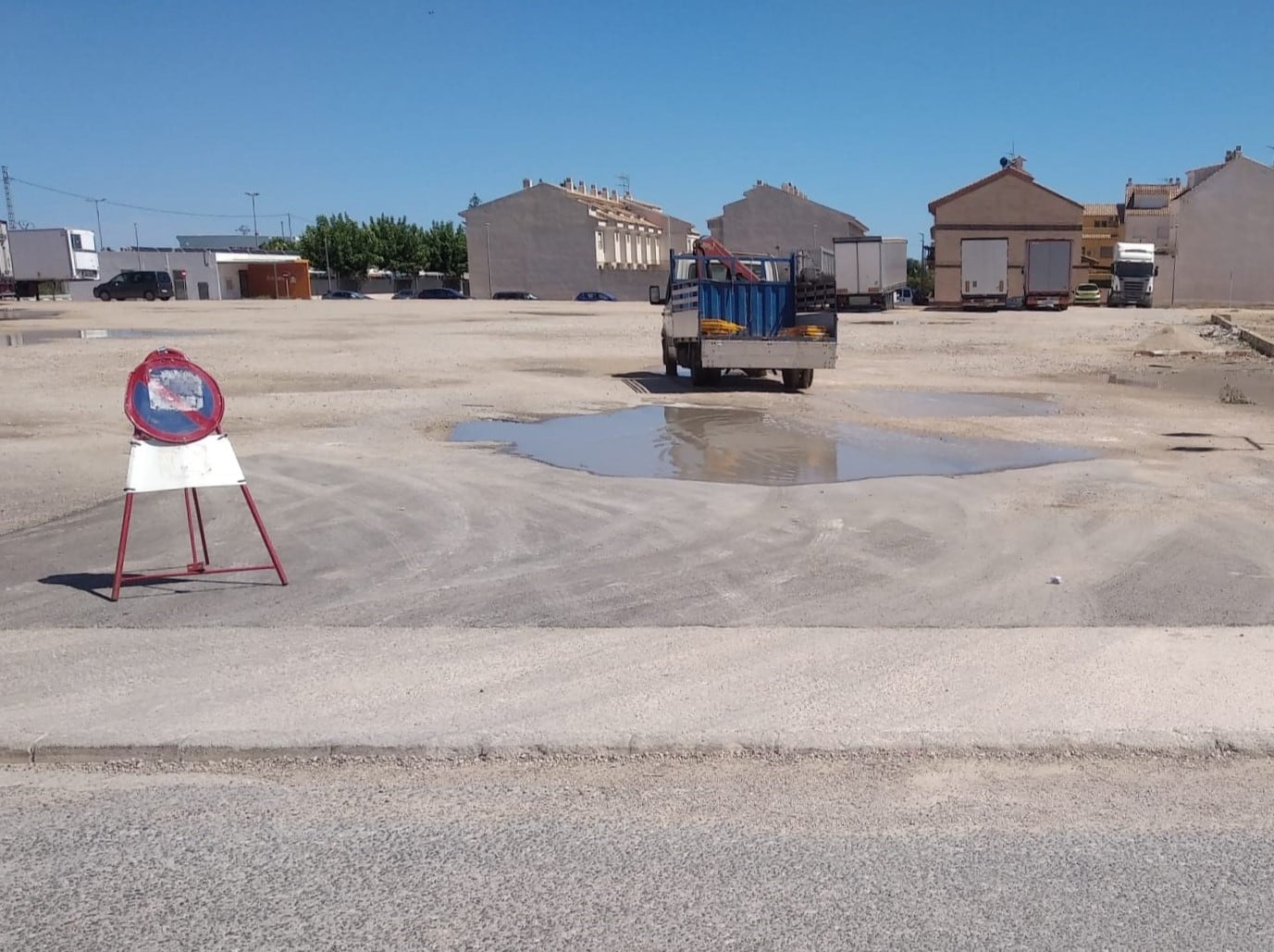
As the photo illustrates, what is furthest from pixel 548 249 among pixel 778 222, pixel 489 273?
pixel 778 222

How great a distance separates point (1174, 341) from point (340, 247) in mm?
87854

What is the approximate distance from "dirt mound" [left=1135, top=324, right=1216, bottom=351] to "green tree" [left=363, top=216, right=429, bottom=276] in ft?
265

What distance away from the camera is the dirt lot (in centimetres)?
704

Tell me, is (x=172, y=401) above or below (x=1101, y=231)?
below

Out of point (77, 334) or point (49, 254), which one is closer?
point (77, 334)

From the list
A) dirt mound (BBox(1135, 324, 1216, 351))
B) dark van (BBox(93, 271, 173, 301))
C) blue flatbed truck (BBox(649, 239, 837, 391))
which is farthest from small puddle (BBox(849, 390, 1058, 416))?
dark van (BBox(93, 271, 173, 301))

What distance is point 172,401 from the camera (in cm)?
715

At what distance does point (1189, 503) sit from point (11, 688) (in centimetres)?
925

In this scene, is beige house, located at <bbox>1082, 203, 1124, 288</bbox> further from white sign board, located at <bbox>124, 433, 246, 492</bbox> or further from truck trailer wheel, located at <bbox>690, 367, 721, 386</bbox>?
white sign board, located at <bbox>124, 433, 246, 492</bbox>

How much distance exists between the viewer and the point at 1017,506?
995 centimetres

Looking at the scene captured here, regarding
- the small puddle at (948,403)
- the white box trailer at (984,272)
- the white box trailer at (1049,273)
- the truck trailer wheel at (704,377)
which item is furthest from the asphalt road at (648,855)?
the white box trailer at (1049,273)

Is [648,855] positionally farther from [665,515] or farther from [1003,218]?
[1003,218]

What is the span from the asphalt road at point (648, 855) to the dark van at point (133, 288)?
72556mm

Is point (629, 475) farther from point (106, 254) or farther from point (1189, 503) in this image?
point (106, 254)
